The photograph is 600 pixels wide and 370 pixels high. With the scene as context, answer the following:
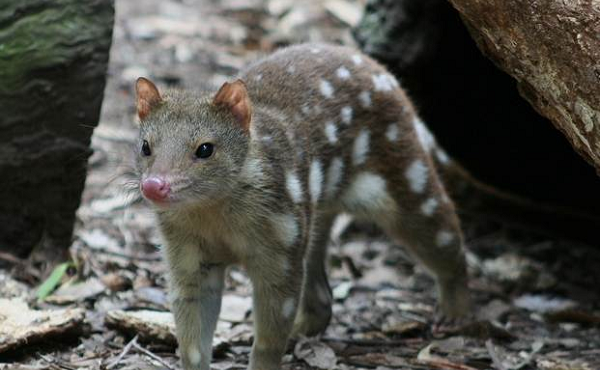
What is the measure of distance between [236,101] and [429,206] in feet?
5.52

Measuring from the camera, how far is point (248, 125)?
14.1 feet

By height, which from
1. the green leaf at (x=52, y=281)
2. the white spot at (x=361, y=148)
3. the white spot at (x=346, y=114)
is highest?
the white spot at (x=346, y=114)

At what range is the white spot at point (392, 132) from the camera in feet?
17.3

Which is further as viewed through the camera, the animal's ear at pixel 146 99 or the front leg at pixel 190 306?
the front leg at pixel 190 306

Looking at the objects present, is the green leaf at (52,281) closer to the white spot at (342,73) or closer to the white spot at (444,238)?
the white spot at (342,73)

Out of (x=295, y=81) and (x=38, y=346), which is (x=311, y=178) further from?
(x=38, y=346)

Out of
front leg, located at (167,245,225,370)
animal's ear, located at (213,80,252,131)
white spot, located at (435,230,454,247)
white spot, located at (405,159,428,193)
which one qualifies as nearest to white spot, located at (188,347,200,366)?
front leg, located at (167,245,225,370)

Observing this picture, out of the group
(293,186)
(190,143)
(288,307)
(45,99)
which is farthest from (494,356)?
(45,99)

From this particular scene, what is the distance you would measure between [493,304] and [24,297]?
3.03 metres

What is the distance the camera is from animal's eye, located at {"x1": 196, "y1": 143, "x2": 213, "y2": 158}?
4.09 m

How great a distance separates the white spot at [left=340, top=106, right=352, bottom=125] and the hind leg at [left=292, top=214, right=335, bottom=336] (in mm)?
603

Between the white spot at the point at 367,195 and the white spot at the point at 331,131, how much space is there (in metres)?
0.30

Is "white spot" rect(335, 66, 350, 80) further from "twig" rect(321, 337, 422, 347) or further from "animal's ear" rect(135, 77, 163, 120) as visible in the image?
"twig" rect(321, 337, 422, 347)

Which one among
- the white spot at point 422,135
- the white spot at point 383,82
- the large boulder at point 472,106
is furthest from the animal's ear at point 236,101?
the large boulder at point 472,106
